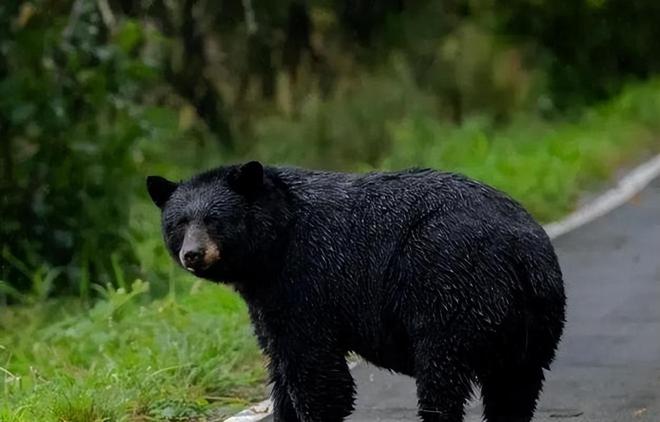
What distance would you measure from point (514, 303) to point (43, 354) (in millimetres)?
4323

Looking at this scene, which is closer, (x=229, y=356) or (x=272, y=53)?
(x=229, y=356)

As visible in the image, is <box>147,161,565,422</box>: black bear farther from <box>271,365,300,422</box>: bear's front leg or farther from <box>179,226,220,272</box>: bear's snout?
<box>271,365,300,422</box>: bear's front leg

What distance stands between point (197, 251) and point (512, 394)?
142 cm

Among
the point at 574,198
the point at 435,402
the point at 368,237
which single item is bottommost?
the point at 574,198

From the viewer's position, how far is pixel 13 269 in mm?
12578

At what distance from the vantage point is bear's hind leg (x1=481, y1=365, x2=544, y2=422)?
6.65 m

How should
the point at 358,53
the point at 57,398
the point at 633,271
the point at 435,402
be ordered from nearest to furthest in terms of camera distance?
the point at 435,402 → the point at 57,398 → the point at 633,271 → the point at 358,53

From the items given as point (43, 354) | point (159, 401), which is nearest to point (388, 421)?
point (159, 401)

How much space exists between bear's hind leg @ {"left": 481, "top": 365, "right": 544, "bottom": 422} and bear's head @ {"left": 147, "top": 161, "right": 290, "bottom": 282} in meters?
1.04

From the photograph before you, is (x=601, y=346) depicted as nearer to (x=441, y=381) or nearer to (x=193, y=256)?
(x=441, y=381)

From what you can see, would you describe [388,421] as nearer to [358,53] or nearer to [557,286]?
[557,286]

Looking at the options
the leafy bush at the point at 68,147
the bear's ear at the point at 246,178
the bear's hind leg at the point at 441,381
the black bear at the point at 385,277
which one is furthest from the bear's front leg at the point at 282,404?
the leafy bush at the point at 68,147

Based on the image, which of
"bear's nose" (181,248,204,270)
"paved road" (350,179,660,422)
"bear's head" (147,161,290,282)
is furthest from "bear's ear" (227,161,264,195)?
"paved road" (350,179,660,422)

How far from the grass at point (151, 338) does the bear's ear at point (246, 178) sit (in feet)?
5.72
